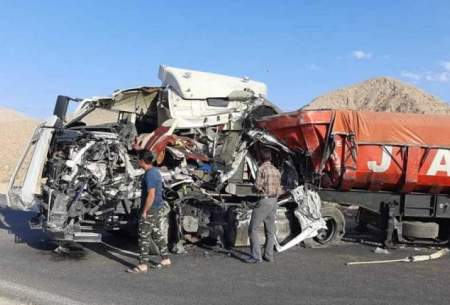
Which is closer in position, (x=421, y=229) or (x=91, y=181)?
(x=91, y=181)

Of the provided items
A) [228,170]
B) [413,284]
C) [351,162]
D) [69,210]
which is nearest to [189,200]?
[228,170]

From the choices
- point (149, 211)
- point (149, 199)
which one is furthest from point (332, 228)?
point (149, 199)

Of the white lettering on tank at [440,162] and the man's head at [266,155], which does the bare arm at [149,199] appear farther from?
the white lettering on tank at [440,162]

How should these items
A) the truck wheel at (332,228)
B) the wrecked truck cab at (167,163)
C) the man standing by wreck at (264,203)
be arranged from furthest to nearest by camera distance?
1. the truck wheel at (332,228)
2. the wrecked truck cab at (167,163)
3. the man standing by wreck at (264,203)

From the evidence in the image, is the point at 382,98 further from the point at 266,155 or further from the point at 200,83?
the point at 266,155

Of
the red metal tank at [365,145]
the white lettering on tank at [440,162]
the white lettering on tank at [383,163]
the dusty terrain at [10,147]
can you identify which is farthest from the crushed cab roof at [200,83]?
the dusty terrain at [10,147]

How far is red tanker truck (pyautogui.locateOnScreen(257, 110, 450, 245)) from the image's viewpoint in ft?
32.8

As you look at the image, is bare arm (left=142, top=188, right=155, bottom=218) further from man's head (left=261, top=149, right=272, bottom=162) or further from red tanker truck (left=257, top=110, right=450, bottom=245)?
red tanker truck (left=257, top=110, right=450, bottom=245)

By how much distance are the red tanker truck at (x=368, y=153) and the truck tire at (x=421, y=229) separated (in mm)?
57

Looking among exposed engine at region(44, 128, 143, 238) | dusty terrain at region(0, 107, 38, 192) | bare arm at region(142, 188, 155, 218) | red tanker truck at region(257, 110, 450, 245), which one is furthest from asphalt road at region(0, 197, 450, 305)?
dusty terrain at region(0, 107, 38, 192)

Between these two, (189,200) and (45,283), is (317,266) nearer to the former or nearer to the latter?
(189,200)

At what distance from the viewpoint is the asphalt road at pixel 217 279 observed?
6.64m

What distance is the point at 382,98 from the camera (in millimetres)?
51719

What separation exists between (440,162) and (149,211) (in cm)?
551
